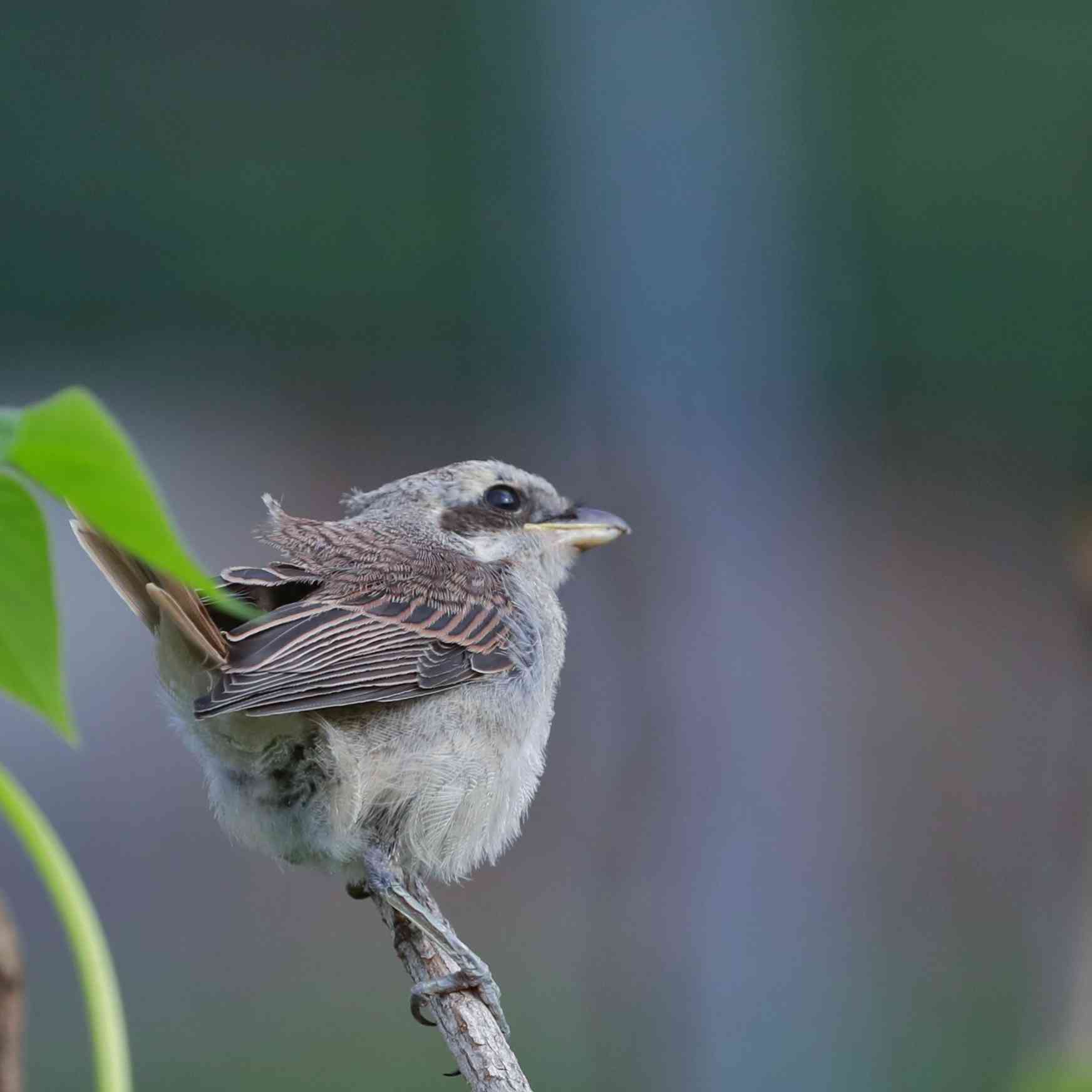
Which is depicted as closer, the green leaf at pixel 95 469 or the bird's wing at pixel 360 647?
the green leaf at pixel 95 469

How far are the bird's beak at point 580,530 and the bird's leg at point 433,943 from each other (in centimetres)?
65

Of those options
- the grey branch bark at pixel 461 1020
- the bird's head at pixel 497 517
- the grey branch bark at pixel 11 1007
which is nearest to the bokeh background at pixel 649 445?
the bird's head at pixel 497 517

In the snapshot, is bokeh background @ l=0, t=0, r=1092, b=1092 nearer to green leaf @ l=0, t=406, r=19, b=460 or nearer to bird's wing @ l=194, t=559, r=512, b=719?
bird's wing @ l=194, t=559, r=512, b=719

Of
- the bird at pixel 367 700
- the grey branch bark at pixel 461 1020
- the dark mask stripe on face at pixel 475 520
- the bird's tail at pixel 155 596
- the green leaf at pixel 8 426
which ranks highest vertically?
the green leaf at pixel 8 426

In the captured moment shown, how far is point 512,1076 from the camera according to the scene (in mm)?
1517

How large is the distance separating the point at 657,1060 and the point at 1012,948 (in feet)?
4.43

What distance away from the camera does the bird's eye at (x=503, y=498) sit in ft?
7.28

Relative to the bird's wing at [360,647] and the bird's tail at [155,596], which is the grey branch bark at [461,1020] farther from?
the bird's tail at [155,596]

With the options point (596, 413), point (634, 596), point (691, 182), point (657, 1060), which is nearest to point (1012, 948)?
point (657, 1060)

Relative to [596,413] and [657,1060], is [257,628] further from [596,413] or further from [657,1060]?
[657,1060]

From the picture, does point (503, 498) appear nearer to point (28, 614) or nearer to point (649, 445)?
point (28, 614)

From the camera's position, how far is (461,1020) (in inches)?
64.1

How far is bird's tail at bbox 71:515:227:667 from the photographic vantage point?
144cm

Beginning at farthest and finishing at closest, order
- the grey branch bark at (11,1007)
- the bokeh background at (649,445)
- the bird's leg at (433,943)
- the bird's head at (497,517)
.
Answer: the bokeh background at (649,445) → the bird's head at (497,517) → the bird's leg at (433,943) → the grey branch bark at (11,1007)
